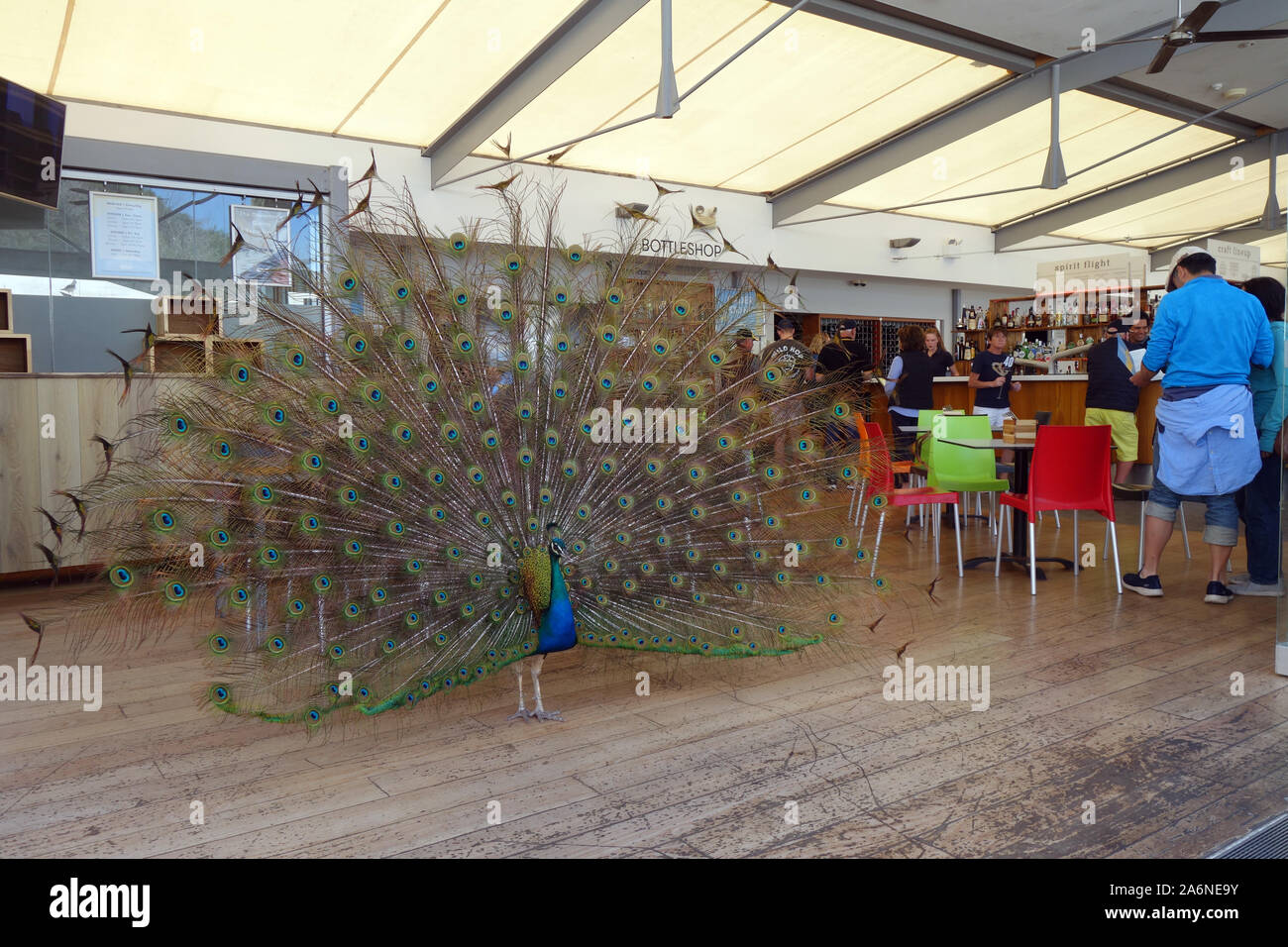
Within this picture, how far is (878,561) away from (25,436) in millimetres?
5432

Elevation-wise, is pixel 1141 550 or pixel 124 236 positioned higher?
pixel 124 236

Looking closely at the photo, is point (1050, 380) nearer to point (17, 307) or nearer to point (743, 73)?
point (743, 73)

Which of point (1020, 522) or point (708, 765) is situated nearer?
point (708, 765)

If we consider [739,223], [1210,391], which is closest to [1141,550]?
[1210,391]

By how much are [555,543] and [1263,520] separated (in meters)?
4.31

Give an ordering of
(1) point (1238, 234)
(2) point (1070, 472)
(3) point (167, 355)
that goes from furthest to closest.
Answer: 1. (1) point (1238, 234)
2. (3) point (167, 355)
3. (2) point (1070, 472)

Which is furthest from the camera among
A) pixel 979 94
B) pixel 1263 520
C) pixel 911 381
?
pixel 979 94

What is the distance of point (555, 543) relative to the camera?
3055mm

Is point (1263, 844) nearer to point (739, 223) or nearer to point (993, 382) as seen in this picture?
point (993, 382)

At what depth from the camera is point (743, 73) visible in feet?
30.0

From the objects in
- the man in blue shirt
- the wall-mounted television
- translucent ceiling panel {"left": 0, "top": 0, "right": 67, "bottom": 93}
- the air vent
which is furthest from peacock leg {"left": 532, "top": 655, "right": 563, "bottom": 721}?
translucent ceiling panel {"left": 0, "top": 0, "right": 67, "bottom": 93}

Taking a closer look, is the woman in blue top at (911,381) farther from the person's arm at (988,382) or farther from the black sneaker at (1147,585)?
the black sneaker at (1147,585)
